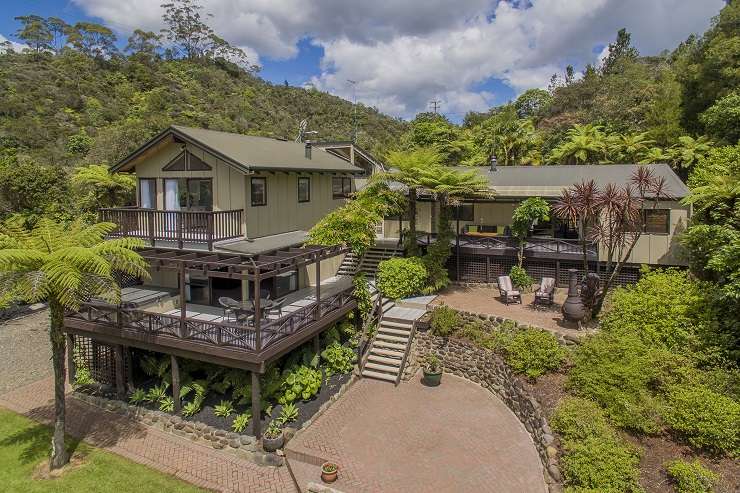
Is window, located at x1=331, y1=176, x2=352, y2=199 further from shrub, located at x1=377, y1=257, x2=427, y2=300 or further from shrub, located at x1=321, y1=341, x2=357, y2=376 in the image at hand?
shrub, located at x1=321, y1=341, x2=357, y2=376

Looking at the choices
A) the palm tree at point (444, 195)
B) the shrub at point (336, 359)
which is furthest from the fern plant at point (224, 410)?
the palm tree at point (444, 195)

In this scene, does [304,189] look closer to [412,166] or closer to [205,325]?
[412,166]

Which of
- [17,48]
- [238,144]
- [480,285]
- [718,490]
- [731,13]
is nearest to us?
[718,490]

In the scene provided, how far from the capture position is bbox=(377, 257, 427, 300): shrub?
61.4 ft

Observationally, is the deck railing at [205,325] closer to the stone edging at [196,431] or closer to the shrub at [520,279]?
the stone edging at [196,431]

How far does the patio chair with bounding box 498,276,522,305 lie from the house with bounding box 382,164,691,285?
240 centimetres

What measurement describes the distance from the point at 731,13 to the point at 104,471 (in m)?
39.7

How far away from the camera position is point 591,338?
539 inches

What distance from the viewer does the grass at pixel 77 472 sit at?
10.4 meters

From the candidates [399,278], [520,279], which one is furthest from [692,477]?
[399,278]

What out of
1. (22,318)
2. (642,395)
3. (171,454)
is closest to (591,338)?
(642,395)

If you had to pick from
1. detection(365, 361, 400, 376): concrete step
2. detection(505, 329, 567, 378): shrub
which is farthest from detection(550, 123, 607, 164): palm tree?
detection(365, 361, 400, 376): concrete step

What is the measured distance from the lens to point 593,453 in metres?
9.64

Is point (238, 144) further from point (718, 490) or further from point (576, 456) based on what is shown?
point (718, 490)
